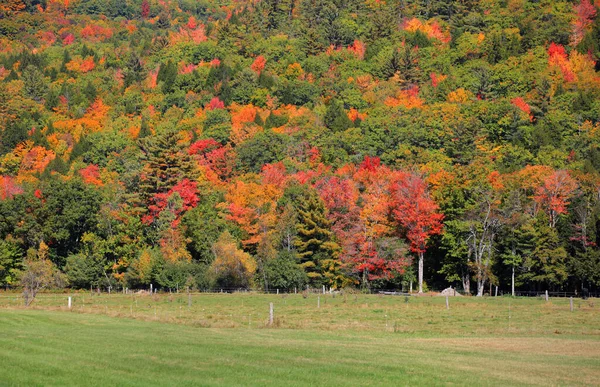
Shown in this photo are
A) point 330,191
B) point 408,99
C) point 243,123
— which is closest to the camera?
point 330,191

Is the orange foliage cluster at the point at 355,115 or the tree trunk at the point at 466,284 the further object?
the orange foliage cluster at the point at 355,115

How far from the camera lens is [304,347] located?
3556cm

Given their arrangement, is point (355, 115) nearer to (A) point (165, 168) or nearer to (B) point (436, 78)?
(B) point (436, 78)

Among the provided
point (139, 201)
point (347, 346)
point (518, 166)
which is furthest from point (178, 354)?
point (518, 166)

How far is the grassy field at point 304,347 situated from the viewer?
27141mm

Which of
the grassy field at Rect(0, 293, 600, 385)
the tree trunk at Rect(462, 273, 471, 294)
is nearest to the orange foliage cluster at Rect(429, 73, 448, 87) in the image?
the tree trunk at Rect(462, 273, 471, 294)

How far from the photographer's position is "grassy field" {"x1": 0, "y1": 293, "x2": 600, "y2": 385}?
89.0 ft

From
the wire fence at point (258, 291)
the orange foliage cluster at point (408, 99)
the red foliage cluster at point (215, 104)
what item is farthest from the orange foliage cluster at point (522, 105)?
the wire fence at point (258, 291)

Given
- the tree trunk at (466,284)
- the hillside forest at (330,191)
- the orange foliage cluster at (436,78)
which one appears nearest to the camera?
the tree trunk at (466,284)

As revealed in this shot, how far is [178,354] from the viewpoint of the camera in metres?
31.5

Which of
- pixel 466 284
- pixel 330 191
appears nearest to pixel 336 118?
pixel 330 191

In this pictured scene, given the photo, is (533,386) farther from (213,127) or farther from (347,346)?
(213,127)

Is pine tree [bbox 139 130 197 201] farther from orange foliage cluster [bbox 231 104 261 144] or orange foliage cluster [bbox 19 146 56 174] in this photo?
orange foliage cluster [bbox 19 146 56 174]

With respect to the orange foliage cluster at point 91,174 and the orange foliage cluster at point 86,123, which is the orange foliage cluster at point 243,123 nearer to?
the orange foliage cluster at point 91,174
